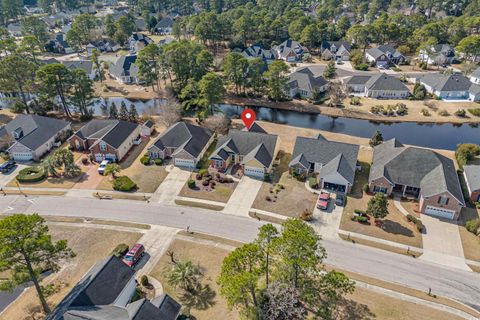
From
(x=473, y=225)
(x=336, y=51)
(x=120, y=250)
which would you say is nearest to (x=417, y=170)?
(x=473, y=225)

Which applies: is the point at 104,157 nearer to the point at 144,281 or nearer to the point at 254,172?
the point at 254,172

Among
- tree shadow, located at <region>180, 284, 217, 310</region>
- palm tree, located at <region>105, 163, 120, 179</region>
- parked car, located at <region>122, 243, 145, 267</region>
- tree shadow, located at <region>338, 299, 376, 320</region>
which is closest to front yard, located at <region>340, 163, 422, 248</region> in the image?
tree shadow, located at <region>338, 299, 376, 320</region>

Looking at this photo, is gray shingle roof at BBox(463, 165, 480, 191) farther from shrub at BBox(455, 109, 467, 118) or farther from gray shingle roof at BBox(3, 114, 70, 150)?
gray shingle roof at BBox(3, 114, 70, 150)

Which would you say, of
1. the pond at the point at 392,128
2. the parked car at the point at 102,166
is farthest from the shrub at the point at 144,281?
the pond at the point at 392,128

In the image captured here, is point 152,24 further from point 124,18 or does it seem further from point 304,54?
point 304,54

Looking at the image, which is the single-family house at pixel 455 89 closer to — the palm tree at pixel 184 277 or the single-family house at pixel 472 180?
the single-family house at pixel 472 180

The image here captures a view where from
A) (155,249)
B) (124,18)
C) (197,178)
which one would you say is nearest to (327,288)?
(155,249)

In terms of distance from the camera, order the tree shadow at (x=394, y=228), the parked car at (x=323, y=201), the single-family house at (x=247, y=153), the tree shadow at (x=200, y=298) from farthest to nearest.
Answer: the single-family house at (x=247, y=153) → the parked car at (x=323, y=201) → the tree shadow at (x=394, y=228) → the tree shadow at (x=200, y=298)
